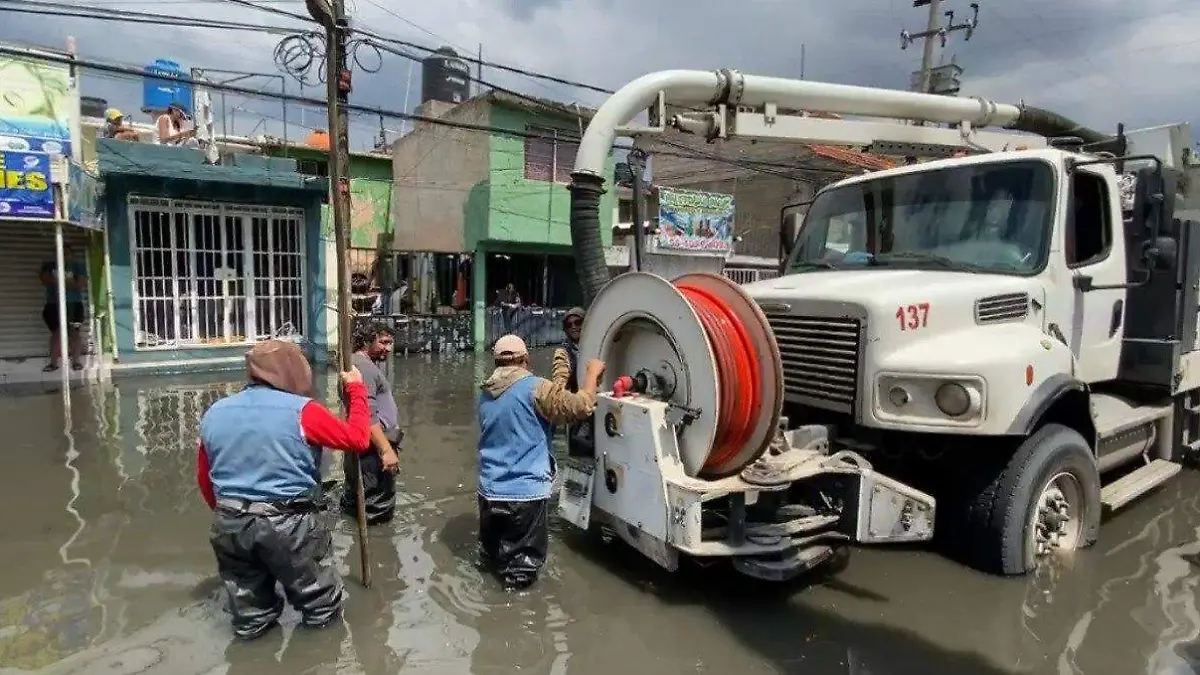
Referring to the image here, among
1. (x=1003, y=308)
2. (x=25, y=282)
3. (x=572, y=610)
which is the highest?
(x=1003, y=308)

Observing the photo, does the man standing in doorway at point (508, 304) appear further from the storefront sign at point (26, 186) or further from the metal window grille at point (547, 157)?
the storefront sign at point (26, 186)

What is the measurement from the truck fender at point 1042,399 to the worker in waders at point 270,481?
3.50m

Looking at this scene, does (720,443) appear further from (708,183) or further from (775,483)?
(708,183)

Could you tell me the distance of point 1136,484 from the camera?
5.55m

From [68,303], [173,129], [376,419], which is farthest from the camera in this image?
[173,129]

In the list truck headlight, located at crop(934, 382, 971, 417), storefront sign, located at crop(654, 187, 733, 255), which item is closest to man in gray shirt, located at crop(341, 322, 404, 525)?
truck headlight, located at crop(934, 382, 971, 417)

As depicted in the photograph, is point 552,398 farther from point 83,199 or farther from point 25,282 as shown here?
point 25,282

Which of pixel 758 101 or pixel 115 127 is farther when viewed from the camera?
pixel 115 127

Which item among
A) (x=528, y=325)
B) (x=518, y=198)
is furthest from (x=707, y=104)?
(x=528, y=325)

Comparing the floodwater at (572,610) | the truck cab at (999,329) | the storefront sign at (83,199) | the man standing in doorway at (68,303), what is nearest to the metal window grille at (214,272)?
the storefront sign at (83,199)

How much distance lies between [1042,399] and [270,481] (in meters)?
4.13

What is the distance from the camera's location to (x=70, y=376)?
11.8 m

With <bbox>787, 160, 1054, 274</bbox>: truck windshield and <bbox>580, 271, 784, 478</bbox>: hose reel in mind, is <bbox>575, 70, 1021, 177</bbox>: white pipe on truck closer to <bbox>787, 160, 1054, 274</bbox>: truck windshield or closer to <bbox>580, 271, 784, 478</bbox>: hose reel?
<bbox>787, 160, 1054, 274</bbox>: truck windshield

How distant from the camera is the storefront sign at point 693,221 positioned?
18.8m
